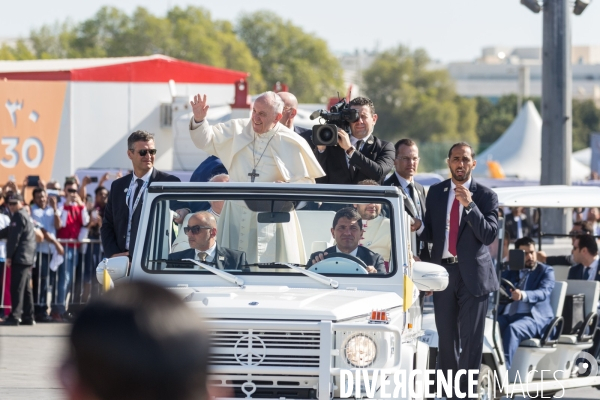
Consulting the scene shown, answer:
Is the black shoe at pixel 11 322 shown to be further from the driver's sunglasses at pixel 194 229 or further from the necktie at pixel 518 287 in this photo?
the driver's sunglasses at pixel 194 229

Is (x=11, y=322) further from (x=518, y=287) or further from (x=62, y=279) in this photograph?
(x=518, y=287)

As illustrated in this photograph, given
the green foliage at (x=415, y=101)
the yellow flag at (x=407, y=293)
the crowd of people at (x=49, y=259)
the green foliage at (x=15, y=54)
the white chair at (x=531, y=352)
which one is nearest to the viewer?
the yellow flag at (x=407, y=293)

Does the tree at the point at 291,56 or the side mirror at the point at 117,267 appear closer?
the side mirror at the point at 117,267

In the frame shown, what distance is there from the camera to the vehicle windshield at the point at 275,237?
695 centimetres

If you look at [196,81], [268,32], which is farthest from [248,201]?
[268,32]

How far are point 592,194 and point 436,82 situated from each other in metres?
135

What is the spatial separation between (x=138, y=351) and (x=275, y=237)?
5047 millimetres

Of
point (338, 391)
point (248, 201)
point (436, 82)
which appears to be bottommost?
point (338, 391)

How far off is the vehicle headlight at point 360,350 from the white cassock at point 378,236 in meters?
0.86

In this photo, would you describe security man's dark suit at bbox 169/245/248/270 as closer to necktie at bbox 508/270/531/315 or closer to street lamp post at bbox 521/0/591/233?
necktie at bbox 508/270/531/315

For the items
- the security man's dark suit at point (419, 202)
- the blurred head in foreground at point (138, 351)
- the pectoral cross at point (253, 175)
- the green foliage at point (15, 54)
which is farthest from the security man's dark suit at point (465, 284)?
the green foliage at point (15, 54)

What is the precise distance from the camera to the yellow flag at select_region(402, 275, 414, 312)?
6707 mm

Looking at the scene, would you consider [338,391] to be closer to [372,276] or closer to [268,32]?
[372,276]

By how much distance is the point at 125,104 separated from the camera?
26031 mm
